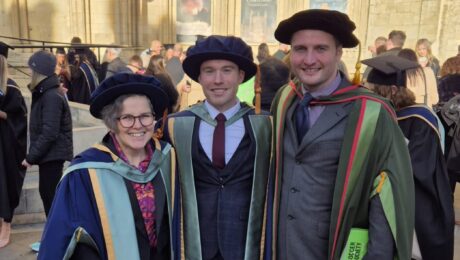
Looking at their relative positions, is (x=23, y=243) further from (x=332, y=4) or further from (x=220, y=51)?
(x=332, y=4)

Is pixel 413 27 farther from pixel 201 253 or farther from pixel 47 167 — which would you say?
pixel 201 253

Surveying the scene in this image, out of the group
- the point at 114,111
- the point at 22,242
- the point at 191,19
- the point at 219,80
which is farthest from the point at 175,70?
the point at 191,19

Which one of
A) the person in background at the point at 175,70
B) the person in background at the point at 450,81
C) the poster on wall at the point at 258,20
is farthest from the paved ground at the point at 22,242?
the poster on wall at the point at 258,20

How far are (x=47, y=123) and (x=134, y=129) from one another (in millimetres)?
2319

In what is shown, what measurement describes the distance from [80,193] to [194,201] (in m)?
0.56

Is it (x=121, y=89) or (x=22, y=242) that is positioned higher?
(x=121, y=89)

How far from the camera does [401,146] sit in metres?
1.86

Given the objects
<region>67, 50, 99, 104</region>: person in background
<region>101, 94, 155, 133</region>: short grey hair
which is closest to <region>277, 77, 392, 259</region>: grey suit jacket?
<region>101, 94, 155, 133</region>: short grey hair

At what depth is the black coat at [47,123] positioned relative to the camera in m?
3.89

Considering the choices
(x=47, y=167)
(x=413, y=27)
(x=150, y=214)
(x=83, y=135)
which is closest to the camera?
(x=150, y=214)

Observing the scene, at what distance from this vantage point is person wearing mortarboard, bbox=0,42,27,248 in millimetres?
4086

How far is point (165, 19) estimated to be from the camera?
14320 mm

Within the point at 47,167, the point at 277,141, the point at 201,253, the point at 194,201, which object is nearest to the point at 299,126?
the point at 277,141

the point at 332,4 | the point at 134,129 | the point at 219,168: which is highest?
the point at 332,4
